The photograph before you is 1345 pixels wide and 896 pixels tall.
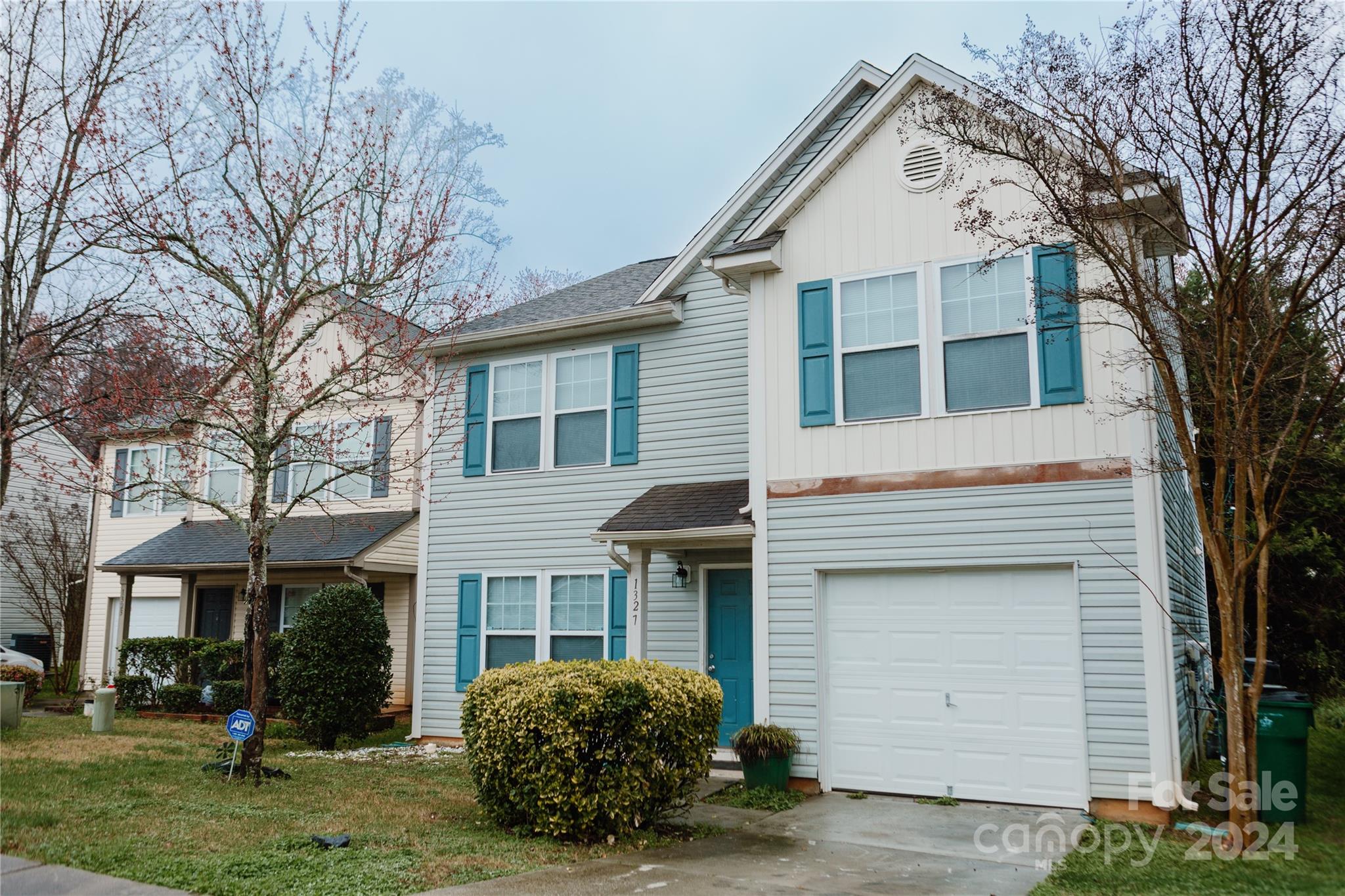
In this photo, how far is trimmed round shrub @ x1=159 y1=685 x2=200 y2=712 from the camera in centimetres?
1570

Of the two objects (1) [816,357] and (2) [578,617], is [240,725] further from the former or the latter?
(1) [816,357]

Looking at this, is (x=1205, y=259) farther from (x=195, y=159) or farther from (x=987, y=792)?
(x=195, y=159)

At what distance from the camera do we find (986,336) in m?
9.29

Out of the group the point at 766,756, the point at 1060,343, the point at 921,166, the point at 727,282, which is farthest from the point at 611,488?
the point at 1060,343

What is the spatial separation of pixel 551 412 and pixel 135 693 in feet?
30.2

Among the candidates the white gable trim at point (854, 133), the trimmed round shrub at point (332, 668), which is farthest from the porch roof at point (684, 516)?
the trimmed round shrub at point (332, 668)

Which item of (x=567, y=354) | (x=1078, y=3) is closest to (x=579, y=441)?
(x=567, y=354)

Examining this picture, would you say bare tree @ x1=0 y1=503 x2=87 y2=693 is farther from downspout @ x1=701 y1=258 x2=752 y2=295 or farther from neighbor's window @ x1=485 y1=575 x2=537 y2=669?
downspout @ x1=701 y1=258 x2=752 y2=295

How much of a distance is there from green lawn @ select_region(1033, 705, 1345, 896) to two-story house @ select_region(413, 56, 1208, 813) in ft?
3.36

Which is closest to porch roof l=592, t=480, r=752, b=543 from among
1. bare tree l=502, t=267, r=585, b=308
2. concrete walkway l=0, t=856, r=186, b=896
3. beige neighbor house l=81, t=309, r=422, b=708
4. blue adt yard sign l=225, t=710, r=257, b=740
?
blue adt yard sign l=225, t=710, r=257, b=740

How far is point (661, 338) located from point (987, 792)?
6.70 metres

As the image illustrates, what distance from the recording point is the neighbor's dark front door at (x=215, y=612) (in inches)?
709

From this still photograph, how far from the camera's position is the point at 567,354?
43.3 feet

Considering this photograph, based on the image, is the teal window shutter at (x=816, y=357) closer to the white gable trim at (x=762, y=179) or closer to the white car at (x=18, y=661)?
the white gable trim at (x=762, y=179)
